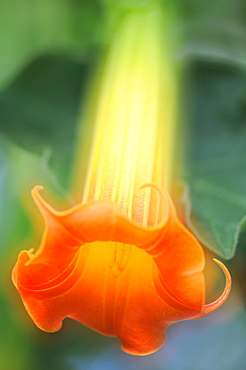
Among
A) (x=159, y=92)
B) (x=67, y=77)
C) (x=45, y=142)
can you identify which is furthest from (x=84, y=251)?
(x=67, y=77)

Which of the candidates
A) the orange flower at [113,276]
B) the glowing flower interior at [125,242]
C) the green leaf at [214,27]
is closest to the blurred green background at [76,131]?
the green leaf at [214,27]

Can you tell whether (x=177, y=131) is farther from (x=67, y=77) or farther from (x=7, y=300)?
(x=7, y=300)

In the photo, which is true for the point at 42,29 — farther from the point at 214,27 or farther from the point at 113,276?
the point at 113,276

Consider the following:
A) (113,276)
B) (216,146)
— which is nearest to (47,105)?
(216,146)

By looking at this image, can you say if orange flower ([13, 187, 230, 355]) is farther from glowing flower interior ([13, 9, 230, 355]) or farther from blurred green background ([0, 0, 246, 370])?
blurred green background ([0, 0, 246, 370])

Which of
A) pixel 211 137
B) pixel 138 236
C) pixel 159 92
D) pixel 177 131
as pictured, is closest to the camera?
pixel 138 236

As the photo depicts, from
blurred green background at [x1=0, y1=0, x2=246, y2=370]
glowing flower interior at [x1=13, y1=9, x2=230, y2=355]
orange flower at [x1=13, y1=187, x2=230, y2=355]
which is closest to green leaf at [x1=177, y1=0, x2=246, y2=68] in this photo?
blurred green background at [x1=0, y1=0, x2=246, y2=370]

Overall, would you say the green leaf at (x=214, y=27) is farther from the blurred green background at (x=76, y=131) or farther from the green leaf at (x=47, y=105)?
the green leaf at (x=47, y=105)
